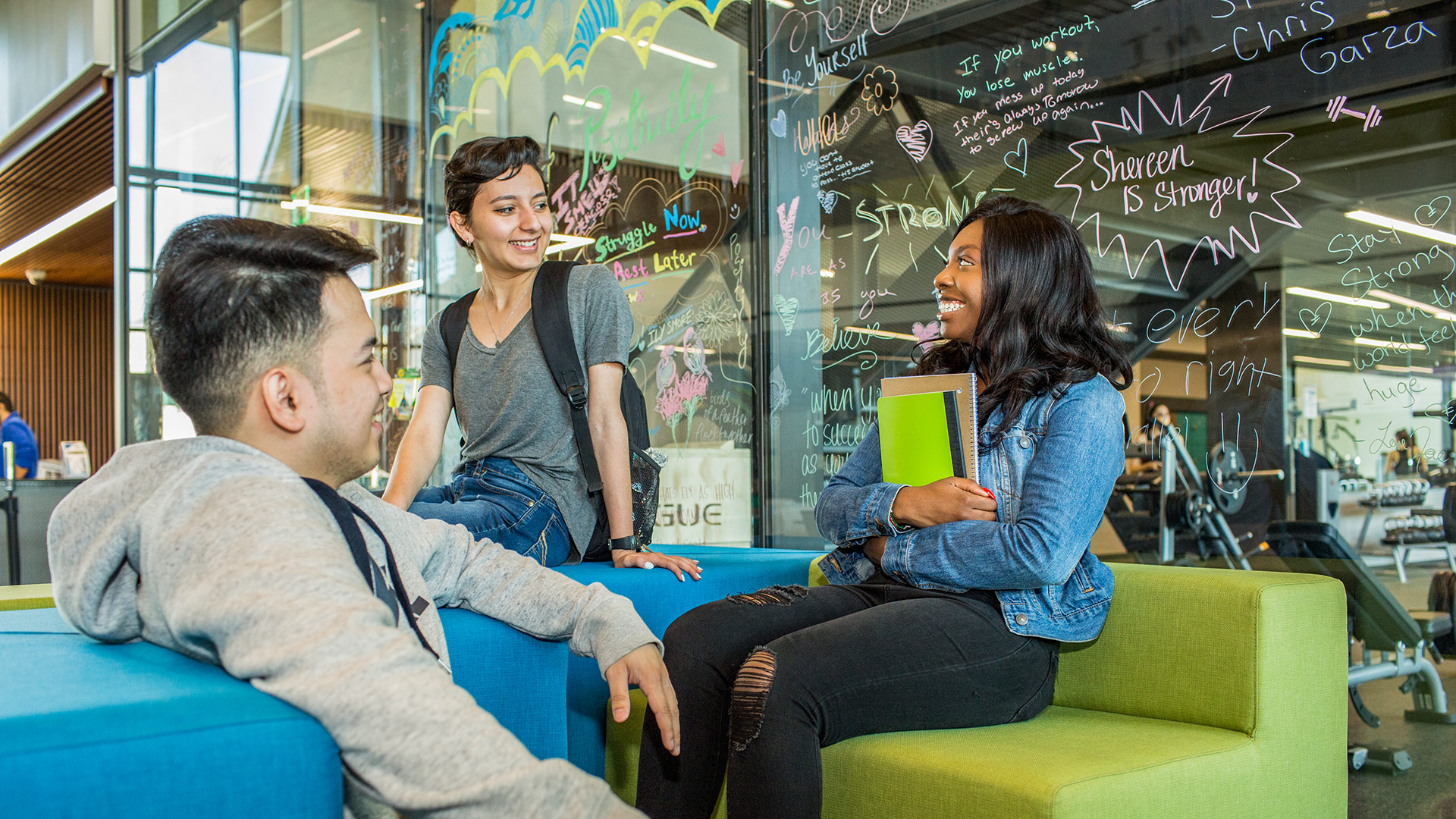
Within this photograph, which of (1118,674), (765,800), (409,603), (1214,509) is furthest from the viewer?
(1214,509)

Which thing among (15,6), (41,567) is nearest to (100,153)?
(15,6)

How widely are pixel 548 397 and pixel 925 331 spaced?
59.7 inches

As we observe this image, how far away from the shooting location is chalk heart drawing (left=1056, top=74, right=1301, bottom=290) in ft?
9.55

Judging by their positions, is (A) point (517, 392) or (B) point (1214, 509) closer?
(A) point (517, 392)

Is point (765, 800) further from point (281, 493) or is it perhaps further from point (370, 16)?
point (370, 16)

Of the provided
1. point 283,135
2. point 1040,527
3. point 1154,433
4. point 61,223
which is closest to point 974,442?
point 1040,527

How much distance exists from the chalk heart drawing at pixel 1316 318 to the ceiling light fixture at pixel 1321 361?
0.23 ft

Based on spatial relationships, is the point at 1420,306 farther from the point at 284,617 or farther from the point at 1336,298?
the point at 284,617

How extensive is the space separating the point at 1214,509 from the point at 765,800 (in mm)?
1889

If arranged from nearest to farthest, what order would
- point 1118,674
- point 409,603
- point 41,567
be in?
point 409,603, point 1118,674, point 41,567

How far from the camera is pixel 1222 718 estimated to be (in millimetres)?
1952

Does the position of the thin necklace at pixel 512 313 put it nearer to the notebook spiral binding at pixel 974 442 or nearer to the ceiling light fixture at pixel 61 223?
the notebook spiral binding at pixel 974 442

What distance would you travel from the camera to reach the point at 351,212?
24.6 ft

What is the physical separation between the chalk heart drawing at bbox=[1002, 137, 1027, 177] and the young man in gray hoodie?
2326 mm
